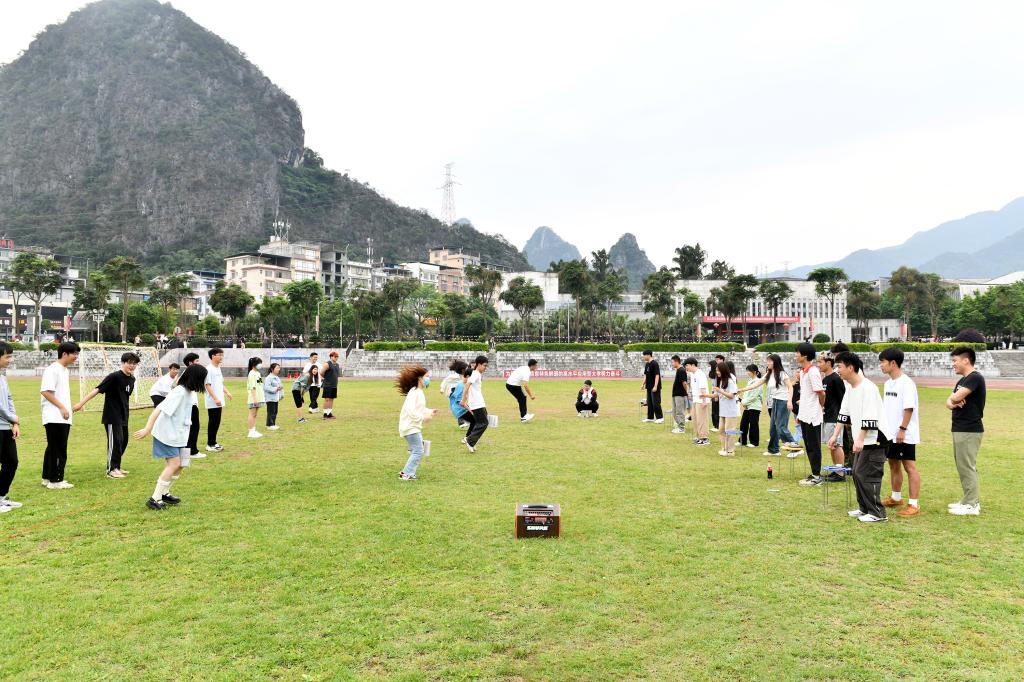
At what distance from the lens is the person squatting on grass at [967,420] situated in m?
7.62

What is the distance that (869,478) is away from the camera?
25.3 ft

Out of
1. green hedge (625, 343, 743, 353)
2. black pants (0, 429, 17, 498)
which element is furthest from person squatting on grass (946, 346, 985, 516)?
green hedge (625, 343, 743, 353)

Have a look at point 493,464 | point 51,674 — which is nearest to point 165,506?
point 51,674

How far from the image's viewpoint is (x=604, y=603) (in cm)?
525

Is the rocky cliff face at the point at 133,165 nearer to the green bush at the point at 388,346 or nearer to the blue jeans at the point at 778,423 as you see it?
the green bush at the point at 388,346

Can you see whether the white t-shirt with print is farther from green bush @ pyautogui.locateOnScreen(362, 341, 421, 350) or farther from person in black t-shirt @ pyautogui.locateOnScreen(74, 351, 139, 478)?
green bush @ pyautogui.locateOnScreen(362, 341, 421, 350)

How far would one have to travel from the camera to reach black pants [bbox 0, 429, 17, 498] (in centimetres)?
794

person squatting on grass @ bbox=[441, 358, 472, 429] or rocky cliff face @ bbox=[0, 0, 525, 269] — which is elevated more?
rocky cliff face @ bbox=[0, 0, 525, 269]

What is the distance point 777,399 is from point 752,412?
1.37 m

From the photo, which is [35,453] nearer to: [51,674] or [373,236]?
[51,674]

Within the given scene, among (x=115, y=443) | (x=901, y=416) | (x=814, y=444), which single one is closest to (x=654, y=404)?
(x=814, y=444)

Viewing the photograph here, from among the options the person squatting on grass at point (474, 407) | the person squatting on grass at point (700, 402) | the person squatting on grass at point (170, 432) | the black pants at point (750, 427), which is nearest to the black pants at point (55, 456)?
the person squatting on grass at point (170, 432)

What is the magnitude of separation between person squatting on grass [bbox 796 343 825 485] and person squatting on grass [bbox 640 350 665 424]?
23.3 feet

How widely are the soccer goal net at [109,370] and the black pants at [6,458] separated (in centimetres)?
506
